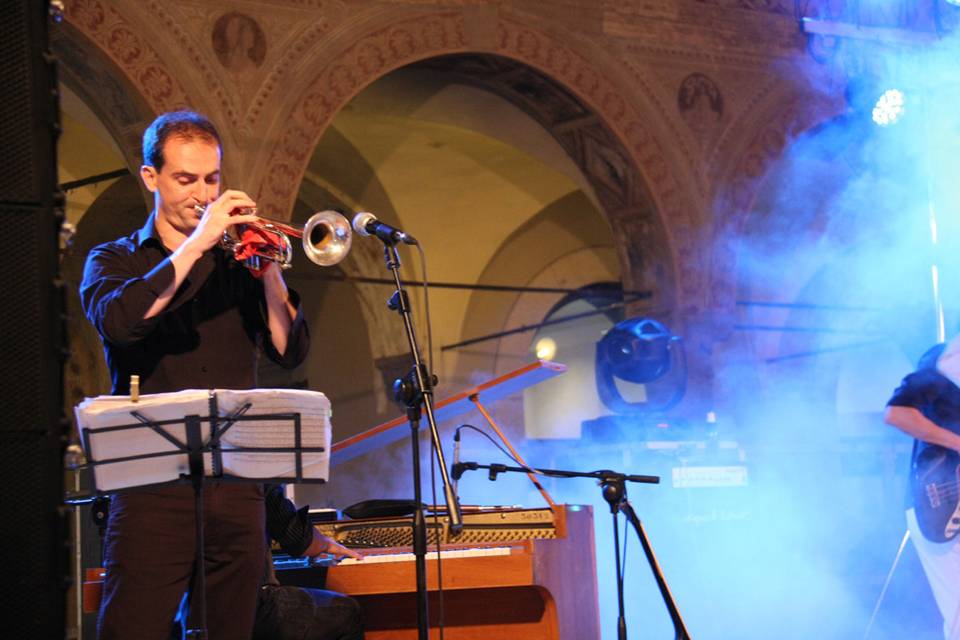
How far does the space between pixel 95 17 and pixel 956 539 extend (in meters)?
5.91

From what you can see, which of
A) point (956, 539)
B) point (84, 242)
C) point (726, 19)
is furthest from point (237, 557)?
point (84, 242)

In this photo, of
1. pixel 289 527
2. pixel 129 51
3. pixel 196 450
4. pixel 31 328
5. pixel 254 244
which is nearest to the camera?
pixel 31 328

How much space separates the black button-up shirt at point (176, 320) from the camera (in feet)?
9.32

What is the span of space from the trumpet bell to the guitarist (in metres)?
3.10

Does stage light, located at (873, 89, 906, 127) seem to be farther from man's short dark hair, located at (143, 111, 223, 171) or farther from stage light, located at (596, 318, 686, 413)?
man's short dark hair, located at (143, 111, 223, 171)

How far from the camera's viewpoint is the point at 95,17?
749 centimetres

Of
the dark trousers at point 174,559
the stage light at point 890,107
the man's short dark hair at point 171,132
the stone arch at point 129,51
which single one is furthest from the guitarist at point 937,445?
the stone arch at point 129,51

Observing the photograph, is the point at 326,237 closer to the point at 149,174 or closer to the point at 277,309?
the point at 277,309

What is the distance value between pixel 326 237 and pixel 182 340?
0.60 meters

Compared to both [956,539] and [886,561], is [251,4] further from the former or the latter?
[886,561]

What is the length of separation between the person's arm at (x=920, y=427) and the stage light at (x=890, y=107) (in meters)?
5.06

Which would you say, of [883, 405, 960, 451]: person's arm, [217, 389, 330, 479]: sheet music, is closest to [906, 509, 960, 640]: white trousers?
[883, 405, 960, 451]: person's arm

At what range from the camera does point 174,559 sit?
280 centimetres

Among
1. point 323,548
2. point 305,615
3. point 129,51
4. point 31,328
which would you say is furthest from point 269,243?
point 129,51
